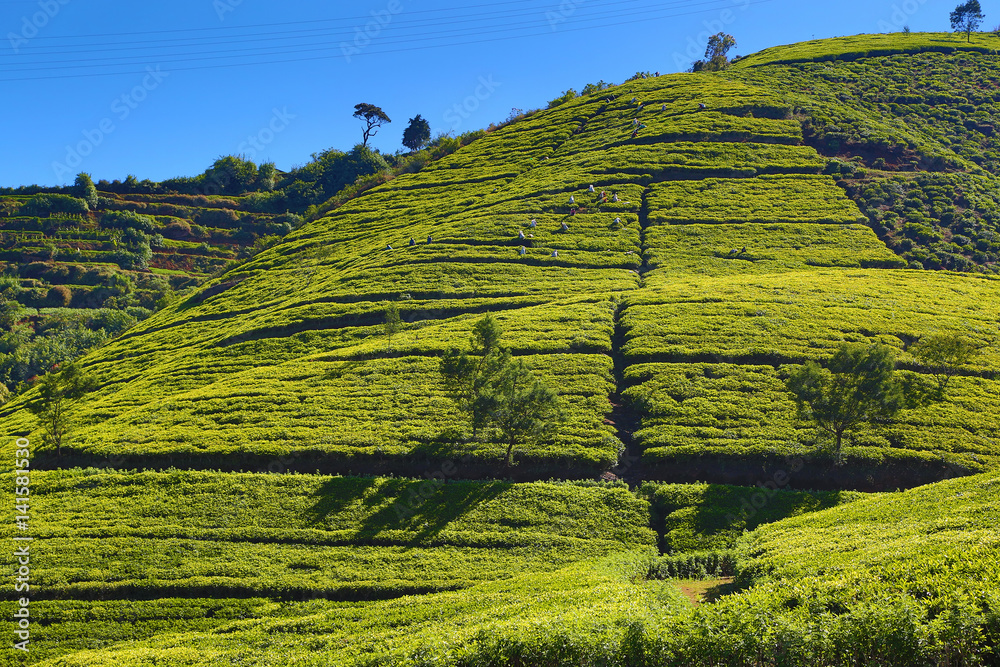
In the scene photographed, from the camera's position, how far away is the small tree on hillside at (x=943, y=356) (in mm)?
48500

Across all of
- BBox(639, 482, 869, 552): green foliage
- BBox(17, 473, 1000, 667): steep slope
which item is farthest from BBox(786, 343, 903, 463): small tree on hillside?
BBox(17, 473, 1000, 667): steep slope

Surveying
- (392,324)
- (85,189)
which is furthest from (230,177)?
(392,324)

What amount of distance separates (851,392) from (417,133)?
176 metres

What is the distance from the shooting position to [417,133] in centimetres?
19350

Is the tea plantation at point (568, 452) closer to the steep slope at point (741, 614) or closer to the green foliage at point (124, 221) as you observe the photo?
the steep slope at point (741, 614)

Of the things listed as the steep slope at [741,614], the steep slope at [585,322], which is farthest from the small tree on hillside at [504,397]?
the steep slope at [741,614]

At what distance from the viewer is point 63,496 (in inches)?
1655

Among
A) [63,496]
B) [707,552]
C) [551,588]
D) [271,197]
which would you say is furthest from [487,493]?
[271,197]

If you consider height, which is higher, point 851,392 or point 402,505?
point 851,392

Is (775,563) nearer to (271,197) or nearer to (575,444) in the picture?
(575,444)

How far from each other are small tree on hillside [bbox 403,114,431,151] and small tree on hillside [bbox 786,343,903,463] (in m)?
172

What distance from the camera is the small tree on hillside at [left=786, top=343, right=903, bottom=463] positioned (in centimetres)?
4172

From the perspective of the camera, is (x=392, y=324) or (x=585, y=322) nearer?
(x=585, y=322)

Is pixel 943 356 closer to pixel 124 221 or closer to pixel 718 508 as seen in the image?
pixel 718 508
